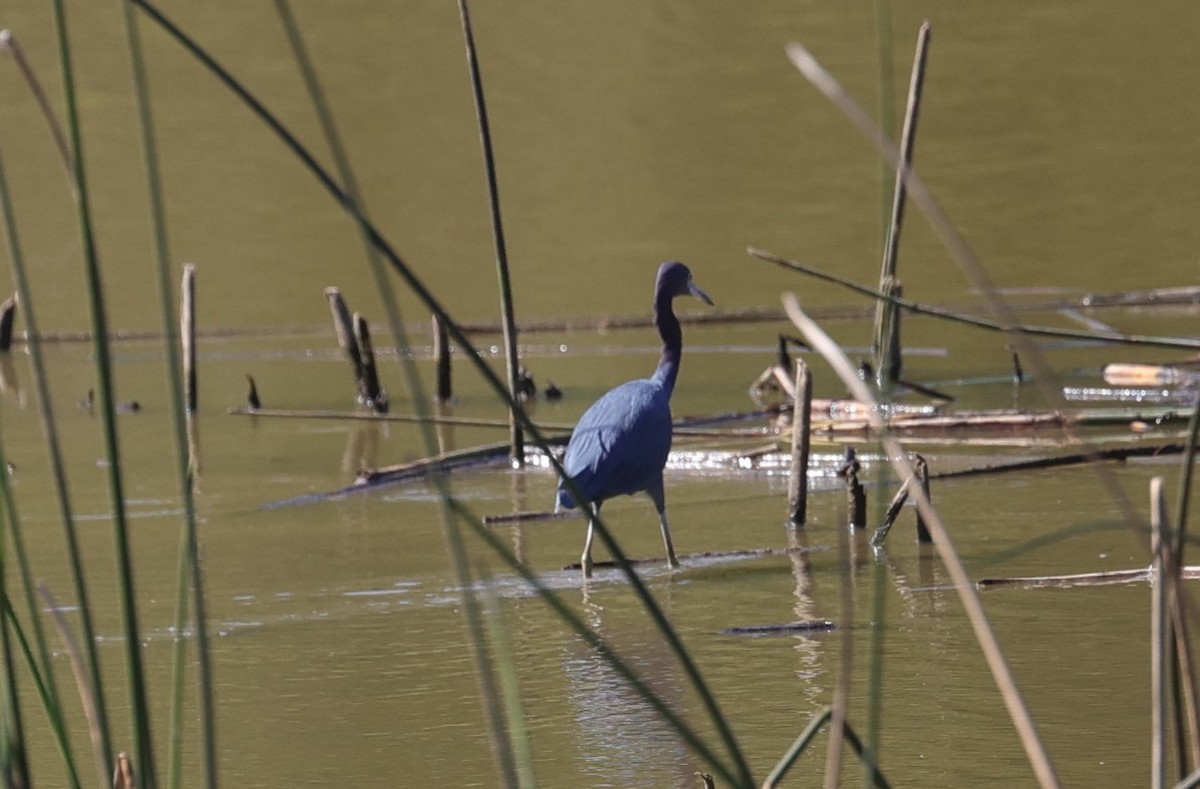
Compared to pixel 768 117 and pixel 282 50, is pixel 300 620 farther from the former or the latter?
pixel 282 50

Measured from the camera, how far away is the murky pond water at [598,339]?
5.01m

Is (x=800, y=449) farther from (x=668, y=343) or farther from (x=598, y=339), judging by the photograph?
(x=598, y=339)

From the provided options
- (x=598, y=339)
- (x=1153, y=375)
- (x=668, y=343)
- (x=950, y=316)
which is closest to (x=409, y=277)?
(x=950, y=316)

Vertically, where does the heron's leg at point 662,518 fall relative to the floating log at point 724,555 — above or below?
above

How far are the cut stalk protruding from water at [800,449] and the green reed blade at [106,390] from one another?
4.76 metres

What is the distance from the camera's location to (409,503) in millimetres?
7973

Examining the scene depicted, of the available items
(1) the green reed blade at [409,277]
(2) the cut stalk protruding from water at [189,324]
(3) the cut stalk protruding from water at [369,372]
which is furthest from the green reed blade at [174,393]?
(3) the cut stalk protruding from water at [369,372]

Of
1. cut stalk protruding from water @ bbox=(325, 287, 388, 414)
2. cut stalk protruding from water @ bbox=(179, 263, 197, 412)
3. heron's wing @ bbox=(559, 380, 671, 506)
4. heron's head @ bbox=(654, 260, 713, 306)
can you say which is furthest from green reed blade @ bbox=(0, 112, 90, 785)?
cut stalk protruding from water @ bbox=(325, 287, 388, 414)

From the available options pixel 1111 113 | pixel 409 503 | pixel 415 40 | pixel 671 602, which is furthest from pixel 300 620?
pixel 415 40

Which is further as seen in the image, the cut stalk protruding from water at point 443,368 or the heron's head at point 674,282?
the cut stalk protruding from water at point 443,368

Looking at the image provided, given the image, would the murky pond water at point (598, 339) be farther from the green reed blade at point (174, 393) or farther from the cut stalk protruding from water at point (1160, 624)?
the green reed blade at point (174, 393)

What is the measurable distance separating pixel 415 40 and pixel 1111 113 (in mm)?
9864

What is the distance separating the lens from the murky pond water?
16.4ft

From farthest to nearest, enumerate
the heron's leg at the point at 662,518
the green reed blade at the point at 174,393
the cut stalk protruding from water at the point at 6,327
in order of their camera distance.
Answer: the cut stalk protruding from water at the point at 6,327, the heron's leg at the point at 662,518, the green reed blade at the point at 174,393
